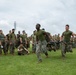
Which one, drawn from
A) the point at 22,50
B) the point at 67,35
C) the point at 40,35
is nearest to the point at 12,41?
the point at 22,50

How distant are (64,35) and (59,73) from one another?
6.35 meters

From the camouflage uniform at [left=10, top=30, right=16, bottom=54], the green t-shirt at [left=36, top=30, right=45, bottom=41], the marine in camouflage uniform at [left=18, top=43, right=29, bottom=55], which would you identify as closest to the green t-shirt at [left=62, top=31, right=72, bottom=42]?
the green t-shirt at [left=36, top=30, right=45, bottom=41]

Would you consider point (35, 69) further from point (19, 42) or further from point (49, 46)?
point (19, 42)

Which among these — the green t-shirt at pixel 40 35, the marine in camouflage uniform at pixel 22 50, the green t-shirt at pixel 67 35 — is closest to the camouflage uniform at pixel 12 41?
the marine in camouflage uniform at pixel 22 50

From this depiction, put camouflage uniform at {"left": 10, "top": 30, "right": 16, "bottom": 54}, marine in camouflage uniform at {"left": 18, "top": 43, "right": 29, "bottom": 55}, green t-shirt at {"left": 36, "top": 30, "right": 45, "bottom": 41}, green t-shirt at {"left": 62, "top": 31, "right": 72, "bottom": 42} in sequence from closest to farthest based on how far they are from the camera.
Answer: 1. green t-shirt at {"left": 36, "top": 30, "right": 45, "bottom": 41}
2. green t-shirt at {"left": 62, "top": 31, "right": 72, "bottom": 42}
3. marine in camouflage uniform at {"left": 18, "top": 43, "right": 29, "bottom": 55}
4. camouflage uniform at {"left": 10, "top": 30, "right": 16, "bottom": 54}

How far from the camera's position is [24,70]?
1429 cm

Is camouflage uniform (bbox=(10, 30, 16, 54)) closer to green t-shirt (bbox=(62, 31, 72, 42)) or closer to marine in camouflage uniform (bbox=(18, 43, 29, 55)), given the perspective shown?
marine in camouflage uniform (bbox=(18, 43, 29, 55))

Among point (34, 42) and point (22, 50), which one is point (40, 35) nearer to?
point (34, 42)

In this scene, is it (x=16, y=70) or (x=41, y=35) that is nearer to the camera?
(x=16, y=70)

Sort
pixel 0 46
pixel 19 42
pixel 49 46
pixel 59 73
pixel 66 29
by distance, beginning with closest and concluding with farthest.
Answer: pixel 59 73 < pixel 66 29 < pixel 49 46 < pixel 0 46 < pixel 19 42

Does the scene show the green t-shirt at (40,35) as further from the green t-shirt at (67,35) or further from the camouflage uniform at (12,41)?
the camouflage uniform at (12,41)

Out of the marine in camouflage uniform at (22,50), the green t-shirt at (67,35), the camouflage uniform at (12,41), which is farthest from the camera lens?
the camouflage uniform at (12,41)

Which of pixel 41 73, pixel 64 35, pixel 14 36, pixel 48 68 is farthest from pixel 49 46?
pixel 41 73

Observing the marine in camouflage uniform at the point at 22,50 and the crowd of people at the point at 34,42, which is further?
the marine in camouflage uniform at the point at 22,50
